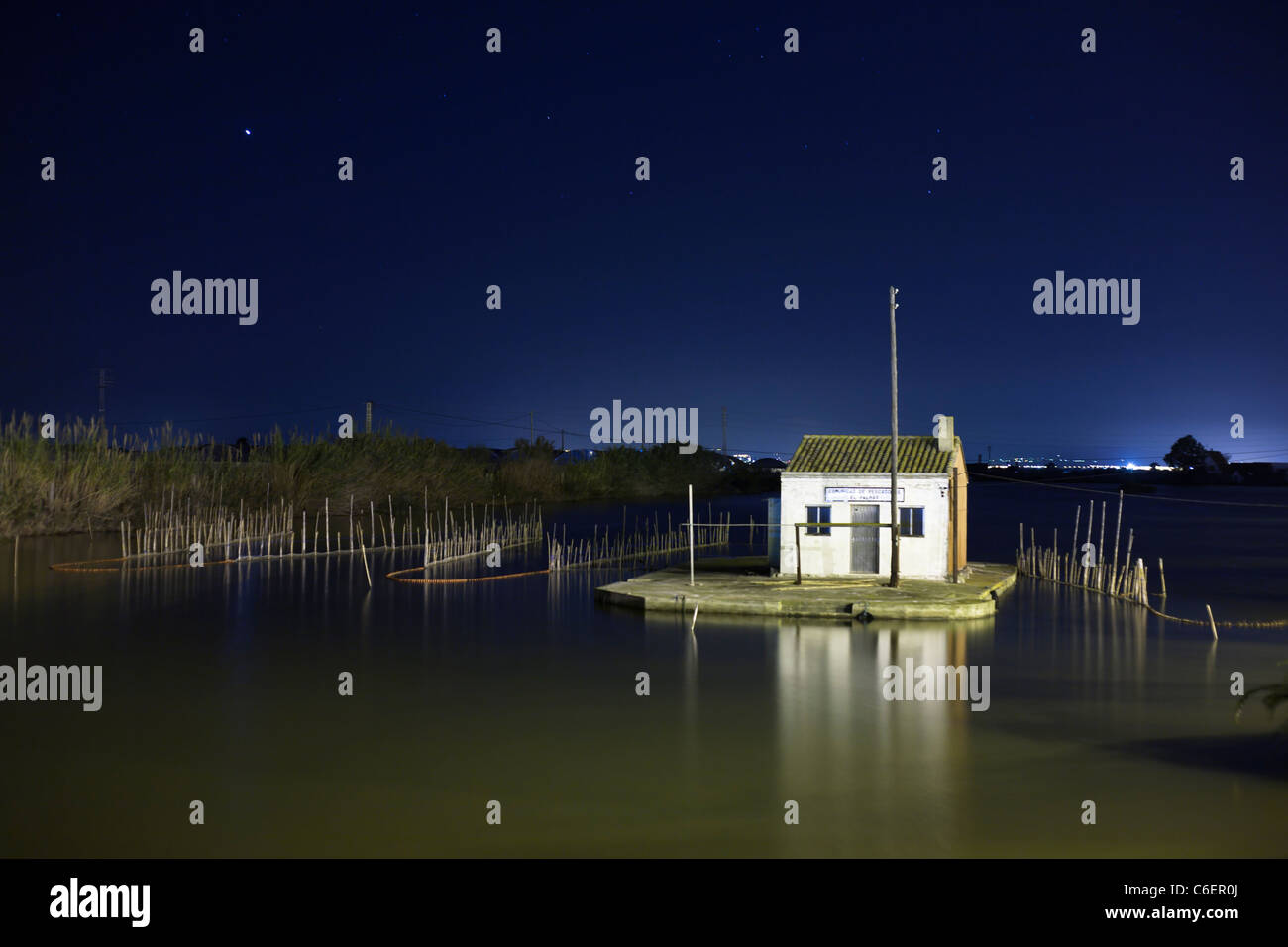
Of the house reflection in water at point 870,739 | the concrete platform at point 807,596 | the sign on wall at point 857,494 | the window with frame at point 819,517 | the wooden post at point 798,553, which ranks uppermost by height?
the sign on wall at point 857,494

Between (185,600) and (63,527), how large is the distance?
633 inches

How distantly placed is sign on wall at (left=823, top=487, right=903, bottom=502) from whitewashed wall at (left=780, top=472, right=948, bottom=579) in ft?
0.21

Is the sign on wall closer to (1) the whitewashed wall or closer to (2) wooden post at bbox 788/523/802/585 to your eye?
(1) the whitewashed wall

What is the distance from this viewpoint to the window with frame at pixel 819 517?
21719mm

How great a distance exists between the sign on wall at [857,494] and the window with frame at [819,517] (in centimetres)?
24

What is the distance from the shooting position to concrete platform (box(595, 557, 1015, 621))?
1881 cm

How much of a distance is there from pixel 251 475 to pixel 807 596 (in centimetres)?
2939

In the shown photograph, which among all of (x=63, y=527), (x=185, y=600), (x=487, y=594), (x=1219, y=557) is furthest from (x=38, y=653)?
(x=1219, y=557)

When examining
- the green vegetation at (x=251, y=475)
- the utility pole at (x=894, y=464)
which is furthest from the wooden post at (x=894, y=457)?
the green vegetation at (x=251, y=475)

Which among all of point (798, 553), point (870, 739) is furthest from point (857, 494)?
point (870, 739)

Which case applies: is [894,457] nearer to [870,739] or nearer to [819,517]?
[819,517]

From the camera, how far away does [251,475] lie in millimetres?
42250

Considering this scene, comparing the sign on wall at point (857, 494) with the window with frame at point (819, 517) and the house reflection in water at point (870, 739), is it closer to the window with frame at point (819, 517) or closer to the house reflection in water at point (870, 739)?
the window with frame at point (819, 517)
